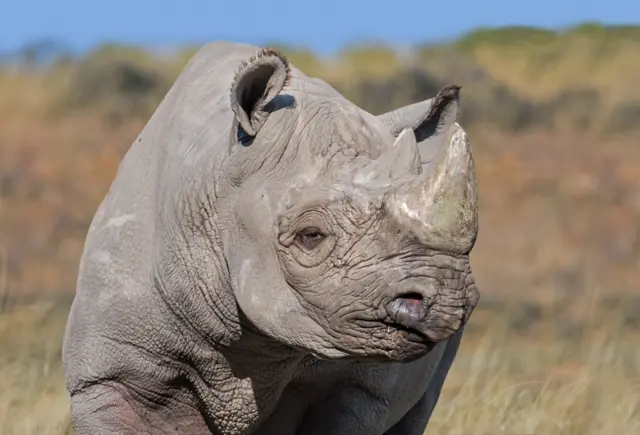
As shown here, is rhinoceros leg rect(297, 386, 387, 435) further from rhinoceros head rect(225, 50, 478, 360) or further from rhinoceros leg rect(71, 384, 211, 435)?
rhinoceros head rect(225, 50, 478, 360)

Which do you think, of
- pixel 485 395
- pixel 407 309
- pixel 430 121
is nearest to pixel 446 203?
pixel 407 309

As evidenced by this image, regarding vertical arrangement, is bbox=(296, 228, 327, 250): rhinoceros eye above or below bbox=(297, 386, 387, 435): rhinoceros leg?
above

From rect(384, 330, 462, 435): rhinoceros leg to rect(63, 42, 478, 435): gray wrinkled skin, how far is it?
0.49 metres

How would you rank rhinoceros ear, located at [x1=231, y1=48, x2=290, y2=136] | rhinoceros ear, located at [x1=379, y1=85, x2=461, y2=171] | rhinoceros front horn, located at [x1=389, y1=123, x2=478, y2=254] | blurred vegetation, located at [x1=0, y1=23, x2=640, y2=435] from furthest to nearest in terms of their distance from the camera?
blurred vegetation, located at [x1=0, y1=23, x2=640, y2=435] < rhinoceros ear, located at [x1=379, y1=85, x2=461, y2=171] < rhinoceros ear, located at [x1=231, y1=48, x2=290, y2=136] < rhinoceros front horn, located at [x1=389, y1=123, x2=478, y2=254]

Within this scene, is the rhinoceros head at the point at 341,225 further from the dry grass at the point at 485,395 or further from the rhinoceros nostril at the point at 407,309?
the dry grass at the point at 485,395

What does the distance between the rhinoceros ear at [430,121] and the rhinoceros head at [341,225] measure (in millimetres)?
402

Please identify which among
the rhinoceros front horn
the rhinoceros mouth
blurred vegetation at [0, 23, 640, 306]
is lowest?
blurred vegetation at [0, 23, 640, 306]

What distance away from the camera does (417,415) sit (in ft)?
23.9

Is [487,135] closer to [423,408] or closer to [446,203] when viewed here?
[423,408]

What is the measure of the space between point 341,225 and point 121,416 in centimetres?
134

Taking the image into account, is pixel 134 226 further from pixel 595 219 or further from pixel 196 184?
pixel 595 219

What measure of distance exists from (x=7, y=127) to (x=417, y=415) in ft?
66.7

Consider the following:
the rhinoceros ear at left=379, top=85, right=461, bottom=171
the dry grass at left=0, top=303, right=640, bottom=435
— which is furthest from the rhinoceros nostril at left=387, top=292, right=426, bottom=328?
the dry grass at left=0, top=303, right=640, bottom=435

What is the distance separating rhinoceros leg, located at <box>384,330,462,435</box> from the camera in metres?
7.25
